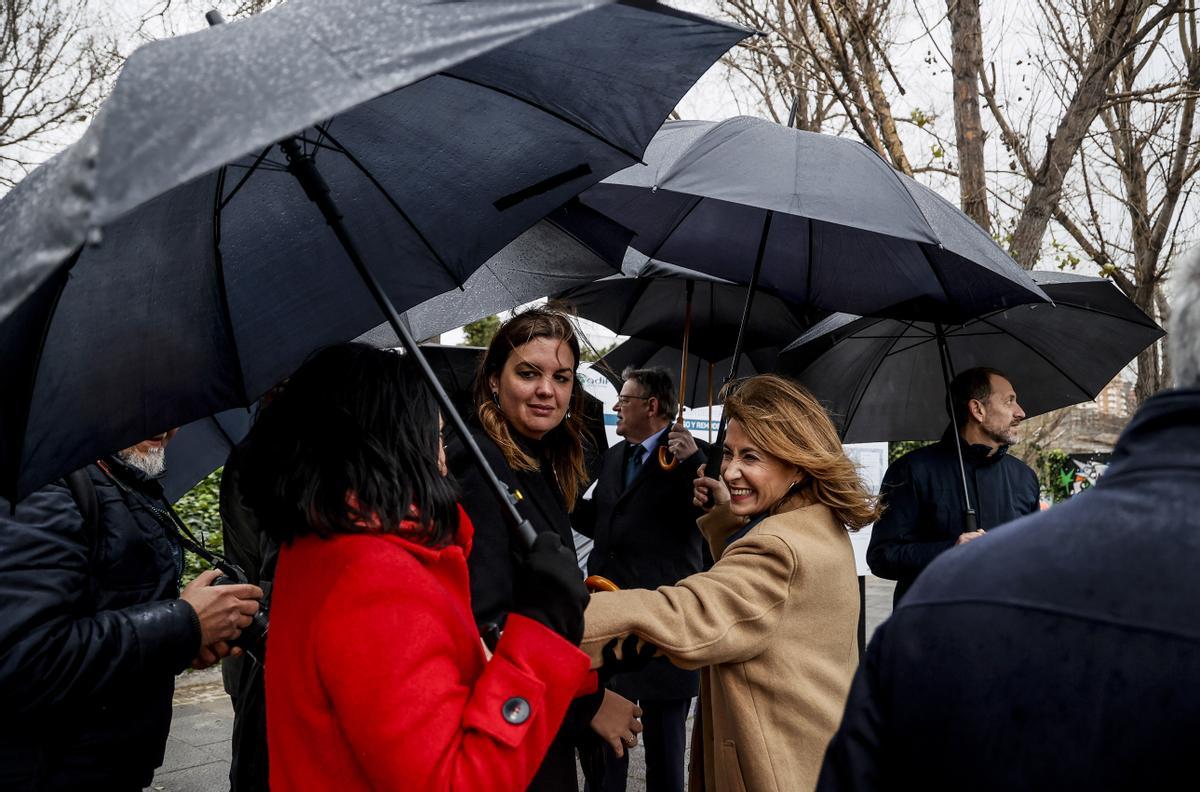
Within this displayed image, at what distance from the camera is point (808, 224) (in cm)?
414

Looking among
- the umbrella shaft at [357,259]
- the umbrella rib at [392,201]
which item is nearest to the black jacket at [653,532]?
the umbrella rib at [392,201]

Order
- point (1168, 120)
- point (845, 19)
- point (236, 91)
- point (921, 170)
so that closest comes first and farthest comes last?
point (236, 91) → point (845, 19) → point (921, 170) → point (1168, 120)

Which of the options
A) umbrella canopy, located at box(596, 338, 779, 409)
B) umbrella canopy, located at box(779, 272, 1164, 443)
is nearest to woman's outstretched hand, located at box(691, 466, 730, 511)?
umbrella canopy, located at box(779, 272, 1164, 443)

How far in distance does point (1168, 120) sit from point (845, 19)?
13.2 feet

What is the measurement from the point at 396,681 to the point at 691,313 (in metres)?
4.37

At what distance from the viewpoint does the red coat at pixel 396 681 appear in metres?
1.64

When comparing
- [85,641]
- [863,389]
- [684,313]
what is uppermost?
[85,641]

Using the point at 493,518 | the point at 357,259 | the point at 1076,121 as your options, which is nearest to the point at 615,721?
the point at 493,518

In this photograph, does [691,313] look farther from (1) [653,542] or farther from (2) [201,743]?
(2) [201,743]

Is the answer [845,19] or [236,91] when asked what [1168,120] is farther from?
[236,91]

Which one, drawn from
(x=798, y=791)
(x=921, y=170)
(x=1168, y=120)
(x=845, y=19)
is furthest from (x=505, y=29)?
(x=1168, y=120)

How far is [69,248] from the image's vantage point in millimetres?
1115

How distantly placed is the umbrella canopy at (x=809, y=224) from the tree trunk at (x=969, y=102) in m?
3.39

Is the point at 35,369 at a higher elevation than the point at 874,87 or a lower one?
higher
